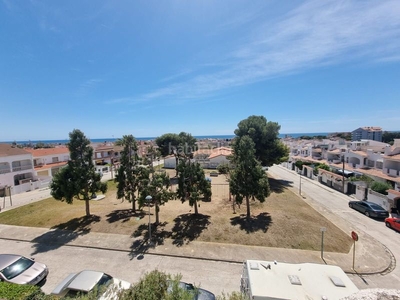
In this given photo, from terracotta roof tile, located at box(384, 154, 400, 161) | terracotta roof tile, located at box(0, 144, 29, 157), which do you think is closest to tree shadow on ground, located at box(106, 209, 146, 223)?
terracotta roof tile, located at box(0, 144, 29, 157)

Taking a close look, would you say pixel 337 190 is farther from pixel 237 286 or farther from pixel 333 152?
pixel 237 286

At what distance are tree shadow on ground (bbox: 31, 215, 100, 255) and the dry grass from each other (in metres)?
0.10

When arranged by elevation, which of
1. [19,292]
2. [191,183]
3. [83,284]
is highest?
[191,183]

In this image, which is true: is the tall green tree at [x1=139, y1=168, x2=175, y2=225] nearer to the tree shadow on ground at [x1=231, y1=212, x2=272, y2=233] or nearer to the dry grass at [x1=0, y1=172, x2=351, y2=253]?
the dry grass at [x1=0, y1=172, x2=351, y2=253]

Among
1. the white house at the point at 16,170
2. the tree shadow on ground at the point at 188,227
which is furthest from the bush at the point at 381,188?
the white house at the point at 16,170

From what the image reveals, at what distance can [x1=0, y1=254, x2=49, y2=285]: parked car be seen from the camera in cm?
988

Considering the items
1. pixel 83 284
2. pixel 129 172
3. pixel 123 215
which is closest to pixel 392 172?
pixel 129 172

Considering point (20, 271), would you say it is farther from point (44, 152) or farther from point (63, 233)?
point (44, 152)

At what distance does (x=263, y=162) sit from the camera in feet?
127

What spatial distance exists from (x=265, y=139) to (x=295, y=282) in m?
31.1

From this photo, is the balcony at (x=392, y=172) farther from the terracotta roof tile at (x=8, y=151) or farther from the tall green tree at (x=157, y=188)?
the terracotta roof tile at (x=8, y=151)

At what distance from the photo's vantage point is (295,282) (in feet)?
24.9

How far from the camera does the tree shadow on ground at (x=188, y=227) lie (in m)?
14.9

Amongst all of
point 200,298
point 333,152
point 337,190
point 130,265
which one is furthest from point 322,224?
point 333,152
